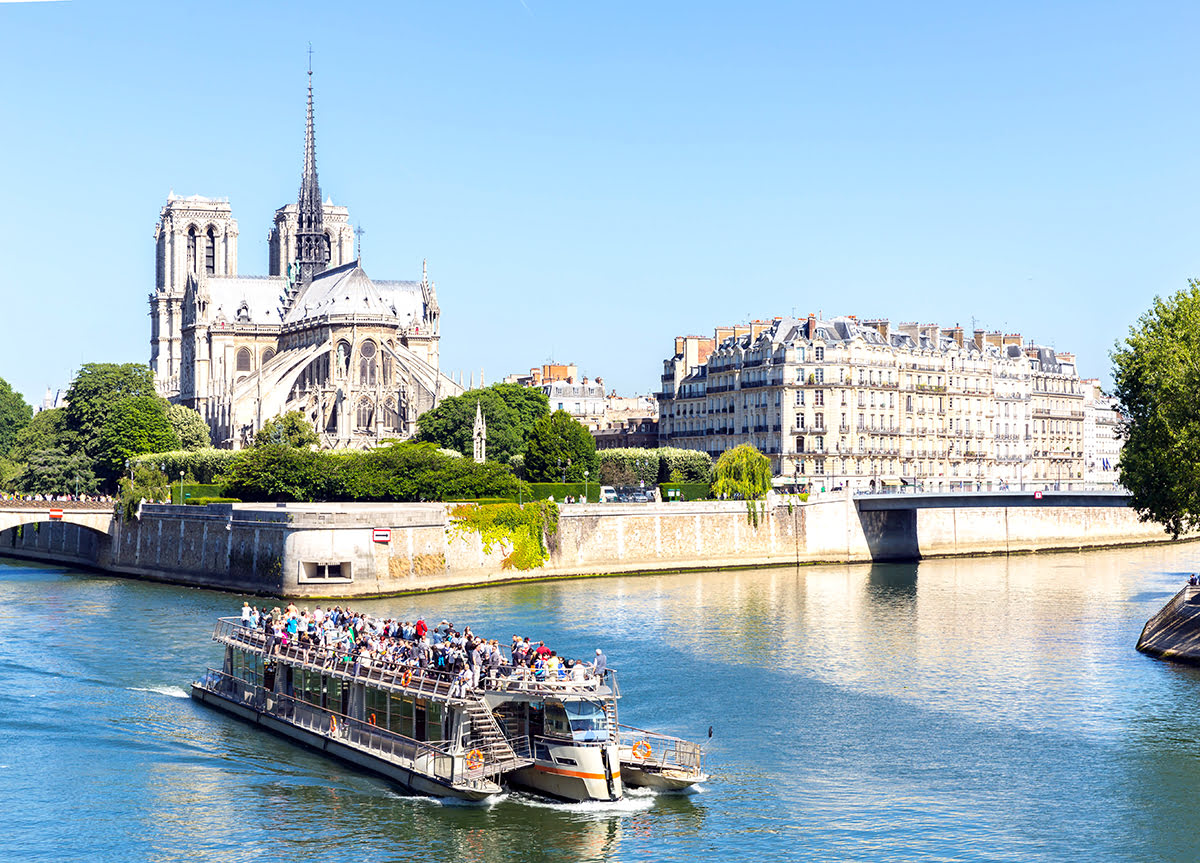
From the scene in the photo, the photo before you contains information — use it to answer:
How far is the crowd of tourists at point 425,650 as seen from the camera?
2953cm

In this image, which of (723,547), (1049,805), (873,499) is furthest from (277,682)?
(873,499)

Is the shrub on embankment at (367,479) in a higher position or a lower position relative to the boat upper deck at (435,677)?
higher

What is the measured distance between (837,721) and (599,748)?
8764 mm

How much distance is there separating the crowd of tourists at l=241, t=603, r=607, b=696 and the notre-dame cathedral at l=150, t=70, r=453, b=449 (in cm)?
7539

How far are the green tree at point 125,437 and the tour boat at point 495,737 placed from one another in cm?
6406

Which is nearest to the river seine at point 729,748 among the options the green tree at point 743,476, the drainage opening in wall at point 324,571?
the drainage opening in wall at point 324,571

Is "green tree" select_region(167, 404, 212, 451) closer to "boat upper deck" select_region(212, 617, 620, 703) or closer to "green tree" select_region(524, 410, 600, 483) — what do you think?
"green tree" select_region(524, 410, 600, 483)

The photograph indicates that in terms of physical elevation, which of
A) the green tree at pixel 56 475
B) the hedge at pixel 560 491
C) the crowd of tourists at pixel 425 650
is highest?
the green tree at pixel 56 475

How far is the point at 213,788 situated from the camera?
3003 cm

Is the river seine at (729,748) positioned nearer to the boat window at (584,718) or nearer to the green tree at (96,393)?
the boat window at (584,718)

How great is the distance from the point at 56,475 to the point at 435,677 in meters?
65.7

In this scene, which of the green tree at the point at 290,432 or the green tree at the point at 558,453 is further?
the green tree at the point at 290,432

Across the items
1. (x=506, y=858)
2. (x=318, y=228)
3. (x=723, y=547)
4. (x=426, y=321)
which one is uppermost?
(x=318, y=228)

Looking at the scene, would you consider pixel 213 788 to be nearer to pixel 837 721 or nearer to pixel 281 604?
pixel 837 721
